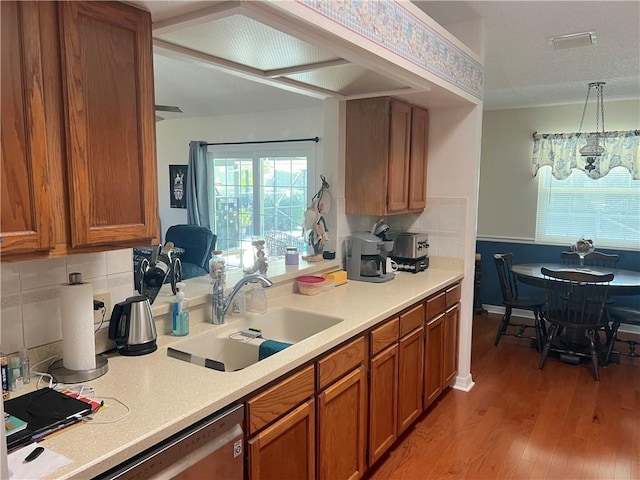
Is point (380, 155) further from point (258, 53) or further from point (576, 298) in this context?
point (576, 298)

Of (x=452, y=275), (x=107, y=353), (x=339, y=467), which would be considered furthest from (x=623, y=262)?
(x=107, y=353)

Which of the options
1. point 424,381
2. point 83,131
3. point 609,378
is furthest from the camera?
point 609,378

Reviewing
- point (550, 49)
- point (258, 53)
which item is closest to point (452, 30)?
point (550, 49)

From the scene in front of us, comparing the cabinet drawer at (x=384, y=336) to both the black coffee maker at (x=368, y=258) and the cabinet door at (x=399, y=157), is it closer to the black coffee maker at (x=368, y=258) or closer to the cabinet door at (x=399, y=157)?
the black coffee maker at (x=368, y=258)

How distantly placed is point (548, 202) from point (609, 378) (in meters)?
2.37

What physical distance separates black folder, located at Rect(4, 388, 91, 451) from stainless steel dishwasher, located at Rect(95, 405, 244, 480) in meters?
0.21

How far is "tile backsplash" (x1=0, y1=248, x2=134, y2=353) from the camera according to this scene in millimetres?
1479

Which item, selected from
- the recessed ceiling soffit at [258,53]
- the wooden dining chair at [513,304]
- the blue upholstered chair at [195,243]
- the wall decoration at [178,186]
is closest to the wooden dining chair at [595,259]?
the wooden dining chair at [513,304]

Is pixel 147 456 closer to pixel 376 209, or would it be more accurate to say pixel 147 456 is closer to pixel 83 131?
pixel 83 131

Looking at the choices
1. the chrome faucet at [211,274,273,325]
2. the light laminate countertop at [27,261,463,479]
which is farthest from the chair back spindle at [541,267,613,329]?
the chrome faucet at [211,274,273,325]

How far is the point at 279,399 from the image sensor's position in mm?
1695

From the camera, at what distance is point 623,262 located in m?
5.15

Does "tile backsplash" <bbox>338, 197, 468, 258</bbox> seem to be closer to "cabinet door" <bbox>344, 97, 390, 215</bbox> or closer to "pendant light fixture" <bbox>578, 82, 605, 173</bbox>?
"cabinet door" <bbox>344, 97, 390, 215</bbox>

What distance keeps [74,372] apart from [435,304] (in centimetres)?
213
